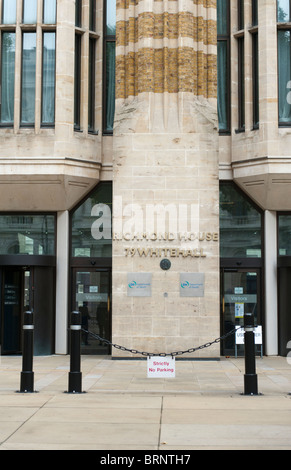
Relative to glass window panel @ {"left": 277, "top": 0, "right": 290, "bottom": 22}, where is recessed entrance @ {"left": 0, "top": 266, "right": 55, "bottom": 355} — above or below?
below

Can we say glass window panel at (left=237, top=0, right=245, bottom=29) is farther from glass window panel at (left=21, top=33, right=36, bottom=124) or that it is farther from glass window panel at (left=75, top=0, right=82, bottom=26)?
glass window panel at (left=21, top=33, right=36, bottom=124)

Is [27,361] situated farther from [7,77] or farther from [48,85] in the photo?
[7,77]

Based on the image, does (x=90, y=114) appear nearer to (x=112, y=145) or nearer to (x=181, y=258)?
(x=112, y=145)

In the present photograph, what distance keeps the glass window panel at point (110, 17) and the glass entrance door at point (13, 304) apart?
725 cm

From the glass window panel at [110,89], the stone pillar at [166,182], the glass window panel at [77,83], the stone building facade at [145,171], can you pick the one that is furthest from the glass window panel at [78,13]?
the stone pillar at [166,182]

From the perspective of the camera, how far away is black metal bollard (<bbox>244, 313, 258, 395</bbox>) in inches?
424

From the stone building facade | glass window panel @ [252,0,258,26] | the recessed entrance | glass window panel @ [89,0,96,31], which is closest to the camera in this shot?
the stone building facade

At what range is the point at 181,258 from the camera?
1623 centimetres

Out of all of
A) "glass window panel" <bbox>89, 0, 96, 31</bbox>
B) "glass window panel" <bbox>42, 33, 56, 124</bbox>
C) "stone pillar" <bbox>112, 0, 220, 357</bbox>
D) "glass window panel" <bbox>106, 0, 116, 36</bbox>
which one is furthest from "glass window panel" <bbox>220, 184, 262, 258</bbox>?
"glass window panel" <bbox>89, 0, 96, 31</bbox>

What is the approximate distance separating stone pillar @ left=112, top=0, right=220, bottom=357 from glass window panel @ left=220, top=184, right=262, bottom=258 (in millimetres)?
1465

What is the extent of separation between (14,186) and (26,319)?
22.5 feet

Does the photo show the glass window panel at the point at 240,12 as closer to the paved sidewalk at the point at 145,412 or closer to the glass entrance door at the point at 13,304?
the glass entrance door at the point at 13,304

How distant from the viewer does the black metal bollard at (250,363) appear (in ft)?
35.3
